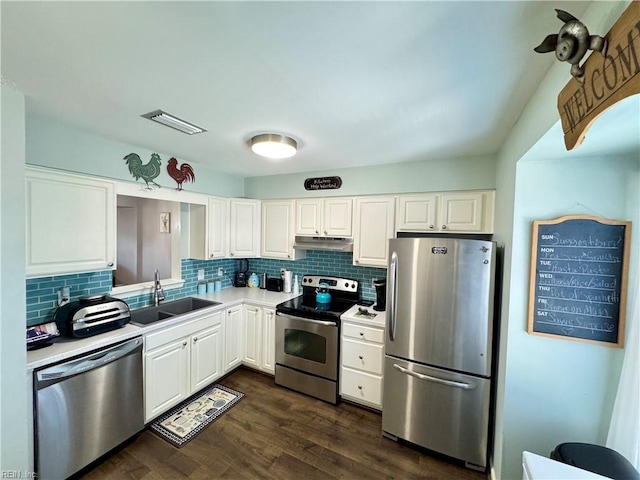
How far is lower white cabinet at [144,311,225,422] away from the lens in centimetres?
217

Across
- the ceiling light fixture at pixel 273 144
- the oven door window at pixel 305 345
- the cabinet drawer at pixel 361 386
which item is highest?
the ceiling light fixture at pixel 273 144

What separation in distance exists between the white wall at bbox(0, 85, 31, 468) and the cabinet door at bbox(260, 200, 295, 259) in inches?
87.1

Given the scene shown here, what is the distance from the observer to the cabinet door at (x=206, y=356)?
8.32 feet

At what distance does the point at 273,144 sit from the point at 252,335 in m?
2.25

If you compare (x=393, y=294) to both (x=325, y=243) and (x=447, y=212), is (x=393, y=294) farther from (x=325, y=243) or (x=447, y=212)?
(x=325, y=243)

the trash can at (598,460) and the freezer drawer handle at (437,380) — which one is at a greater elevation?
the trash can at (598,460)

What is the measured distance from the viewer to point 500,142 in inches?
80.2

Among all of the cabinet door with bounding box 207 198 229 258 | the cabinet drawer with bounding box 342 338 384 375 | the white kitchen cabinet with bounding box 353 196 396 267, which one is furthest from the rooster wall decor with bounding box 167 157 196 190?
the cabinet drawer with bounding box 342 338 384 375

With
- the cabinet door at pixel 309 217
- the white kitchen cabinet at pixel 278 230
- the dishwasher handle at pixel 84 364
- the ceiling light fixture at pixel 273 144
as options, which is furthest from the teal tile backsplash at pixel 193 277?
the ceiling light fixture at pixel 273 144

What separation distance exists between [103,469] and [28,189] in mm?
2006

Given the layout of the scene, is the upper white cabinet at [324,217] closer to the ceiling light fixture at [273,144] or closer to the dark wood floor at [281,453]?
the ceiling light fixture at [273,144]

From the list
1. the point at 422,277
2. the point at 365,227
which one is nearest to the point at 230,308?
the point at 365,227

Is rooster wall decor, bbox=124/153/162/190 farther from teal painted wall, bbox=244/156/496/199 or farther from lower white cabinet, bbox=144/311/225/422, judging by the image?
lower white cabinet, bbox=144/311/225/422

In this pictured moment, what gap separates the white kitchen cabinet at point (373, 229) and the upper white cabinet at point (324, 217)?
4.7 inches
